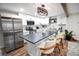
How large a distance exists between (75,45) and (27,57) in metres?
0.76

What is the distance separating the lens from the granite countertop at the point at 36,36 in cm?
209

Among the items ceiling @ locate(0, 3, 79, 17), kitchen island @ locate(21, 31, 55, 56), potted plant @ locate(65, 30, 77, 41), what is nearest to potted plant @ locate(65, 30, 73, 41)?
potted plant @ locate(65, 30, 77, 41)

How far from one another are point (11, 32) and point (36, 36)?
380mm

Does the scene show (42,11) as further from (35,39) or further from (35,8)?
(35,39)

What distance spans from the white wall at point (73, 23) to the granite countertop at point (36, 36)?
286 mm

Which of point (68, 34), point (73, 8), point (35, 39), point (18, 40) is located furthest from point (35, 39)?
point (73, 8)

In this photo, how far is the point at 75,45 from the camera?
2111mm

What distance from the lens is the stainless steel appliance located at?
6.69ft

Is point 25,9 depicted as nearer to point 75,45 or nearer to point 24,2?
point 24,2

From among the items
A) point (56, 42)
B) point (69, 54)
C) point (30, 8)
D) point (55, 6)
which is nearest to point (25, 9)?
point (30, 8)

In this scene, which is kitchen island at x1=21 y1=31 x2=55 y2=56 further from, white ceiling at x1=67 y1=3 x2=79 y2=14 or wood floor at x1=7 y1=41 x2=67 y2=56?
white ceiling at x1=67 y1=3 x2=79 y2=14

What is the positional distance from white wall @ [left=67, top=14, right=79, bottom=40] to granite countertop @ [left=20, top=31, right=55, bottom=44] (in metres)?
0.29

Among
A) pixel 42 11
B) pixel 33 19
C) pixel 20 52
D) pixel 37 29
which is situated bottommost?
pixel 20 52

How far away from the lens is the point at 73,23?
2.09 m
